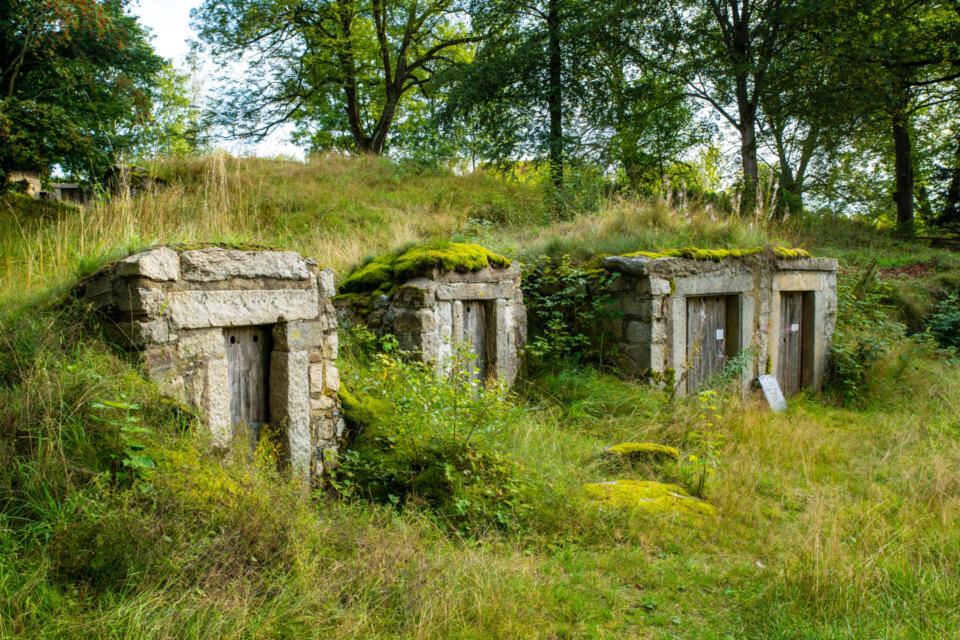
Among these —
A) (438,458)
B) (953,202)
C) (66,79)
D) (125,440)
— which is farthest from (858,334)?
(66,79)

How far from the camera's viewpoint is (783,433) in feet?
21.5

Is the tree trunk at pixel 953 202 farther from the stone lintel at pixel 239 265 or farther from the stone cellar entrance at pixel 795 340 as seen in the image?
the stone lintel at pixel 239 265

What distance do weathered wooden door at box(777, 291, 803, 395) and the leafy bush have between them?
314 centimetres

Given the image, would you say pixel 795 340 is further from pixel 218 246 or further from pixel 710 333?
pixel 218 246

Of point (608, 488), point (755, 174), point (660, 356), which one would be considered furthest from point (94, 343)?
point (755, 174)

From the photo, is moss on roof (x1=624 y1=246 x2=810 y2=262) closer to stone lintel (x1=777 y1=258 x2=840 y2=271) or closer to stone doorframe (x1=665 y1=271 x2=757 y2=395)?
stone lintel (x1=777 y1=258 x2=840 y2=271)

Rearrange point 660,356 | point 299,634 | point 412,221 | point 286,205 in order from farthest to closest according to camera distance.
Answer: point 286,205 → point 412,221 → point 660,356 → point 299,634

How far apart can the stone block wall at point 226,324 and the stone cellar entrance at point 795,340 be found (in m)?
7.17

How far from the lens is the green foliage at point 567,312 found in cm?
774

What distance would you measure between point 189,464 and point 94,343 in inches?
40.4

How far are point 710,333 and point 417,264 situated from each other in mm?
4399

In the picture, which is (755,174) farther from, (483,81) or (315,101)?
(315,101)

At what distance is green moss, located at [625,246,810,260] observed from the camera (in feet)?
24.9

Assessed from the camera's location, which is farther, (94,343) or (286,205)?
(286,205)
